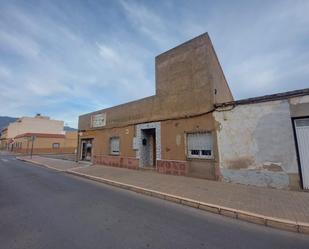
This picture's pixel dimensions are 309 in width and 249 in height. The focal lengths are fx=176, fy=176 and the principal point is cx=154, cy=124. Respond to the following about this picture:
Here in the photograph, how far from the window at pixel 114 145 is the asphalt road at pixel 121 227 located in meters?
8.05

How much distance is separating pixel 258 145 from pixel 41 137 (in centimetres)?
4078

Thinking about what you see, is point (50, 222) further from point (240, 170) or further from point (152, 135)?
point (152, 135)

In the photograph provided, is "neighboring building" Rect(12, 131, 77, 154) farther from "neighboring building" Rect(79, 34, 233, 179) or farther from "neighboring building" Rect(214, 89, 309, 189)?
"neighboring building" Rect(214, 89, 309, 189)

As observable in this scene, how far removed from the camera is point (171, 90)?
10.9 m

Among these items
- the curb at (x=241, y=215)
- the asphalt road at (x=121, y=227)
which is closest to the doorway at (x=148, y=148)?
the curb at (x=241, y=215)

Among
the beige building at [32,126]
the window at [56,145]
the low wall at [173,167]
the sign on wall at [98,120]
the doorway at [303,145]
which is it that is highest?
the beige building at [32,126]

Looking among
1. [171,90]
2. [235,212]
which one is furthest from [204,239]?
[171,90]

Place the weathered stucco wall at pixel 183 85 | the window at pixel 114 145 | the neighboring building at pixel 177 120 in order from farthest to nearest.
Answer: the window at pixel 114 145 < the weathered stucco wall at pixel 183 85 < the neighboring building at pixel 177 120

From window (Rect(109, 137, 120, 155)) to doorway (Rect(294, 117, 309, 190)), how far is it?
433 inches

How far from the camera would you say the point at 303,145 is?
6.69 m

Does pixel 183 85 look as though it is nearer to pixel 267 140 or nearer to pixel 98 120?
pixel 267 140

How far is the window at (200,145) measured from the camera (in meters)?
8.98

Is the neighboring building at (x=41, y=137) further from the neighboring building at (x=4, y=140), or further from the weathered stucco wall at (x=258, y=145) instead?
the weathered stucco wall at (x=258, y=145)

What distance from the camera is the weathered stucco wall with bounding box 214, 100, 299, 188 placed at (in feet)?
22.5
